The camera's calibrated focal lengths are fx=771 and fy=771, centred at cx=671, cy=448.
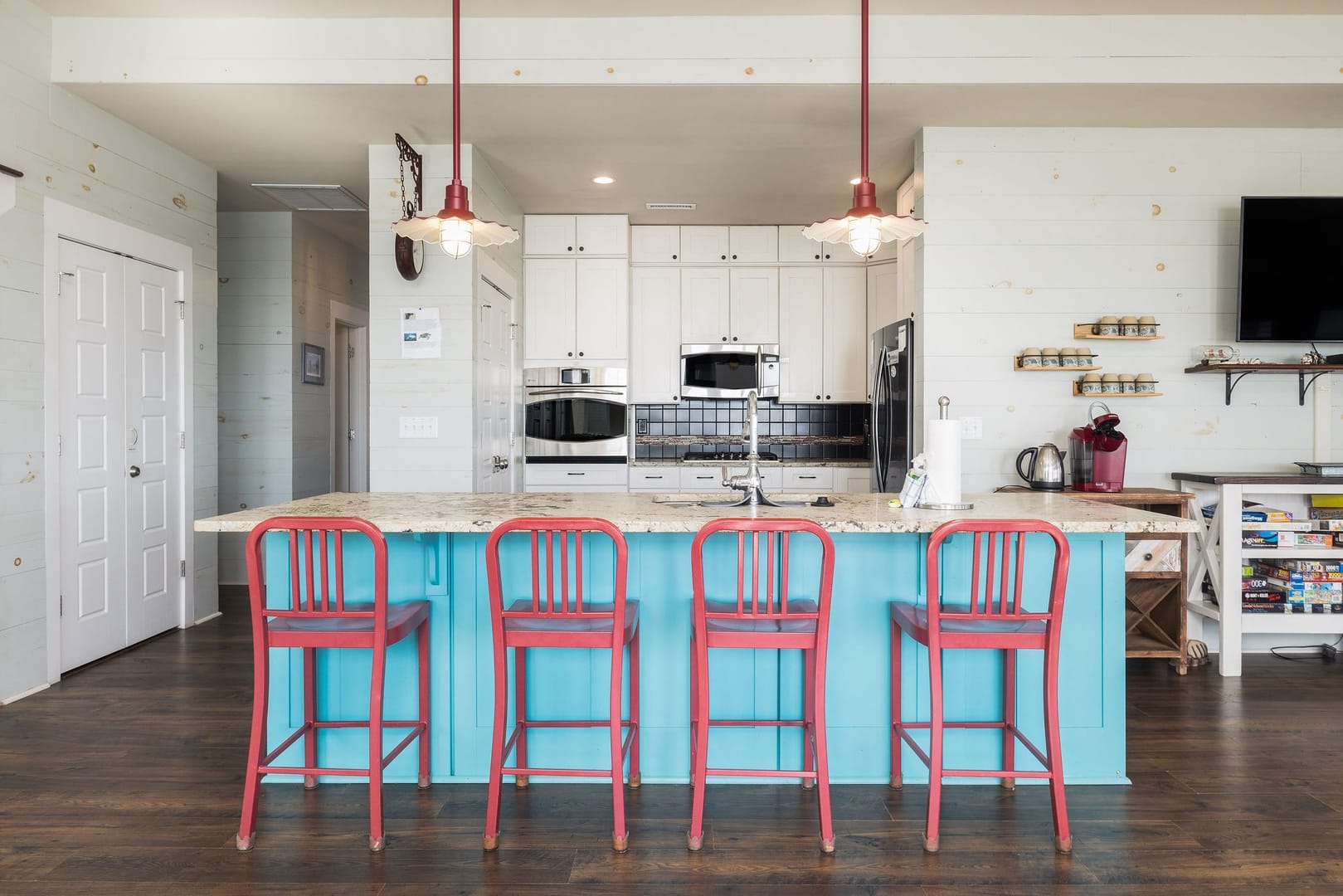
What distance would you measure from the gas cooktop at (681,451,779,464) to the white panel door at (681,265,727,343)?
2.67 ft

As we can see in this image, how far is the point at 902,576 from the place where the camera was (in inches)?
93.2

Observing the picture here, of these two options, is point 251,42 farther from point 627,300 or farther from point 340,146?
point 627,300

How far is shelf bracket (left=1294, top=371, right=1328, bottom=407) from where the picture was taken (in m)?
3.64

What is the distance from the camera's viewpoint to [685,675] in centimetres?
238

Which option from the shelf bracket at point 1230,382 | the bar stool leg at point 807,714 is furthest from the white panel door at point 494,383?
the shelf bracket at point 1230,382

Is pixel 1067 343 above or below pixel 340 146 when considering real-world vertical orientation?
below

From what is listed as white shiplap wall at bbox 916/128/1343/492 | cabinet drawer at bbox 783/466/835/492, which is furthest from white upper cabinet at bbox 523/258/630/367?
white shiplap wall at bbox 916/128/1343/492

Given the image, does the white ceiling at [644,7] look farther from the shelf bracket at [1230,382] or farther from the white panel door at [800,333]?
the white panel door at [800,333]

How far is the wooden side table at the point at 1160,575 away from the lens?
3400 millimetres

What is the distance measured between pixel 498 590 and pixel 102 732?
6.20ft

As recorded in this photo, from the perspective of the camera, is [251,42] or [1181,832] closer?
[1181,832]

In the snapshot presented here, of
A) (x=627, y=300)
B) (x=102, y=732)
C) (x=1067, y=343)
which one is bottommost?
(x=102, y=732)

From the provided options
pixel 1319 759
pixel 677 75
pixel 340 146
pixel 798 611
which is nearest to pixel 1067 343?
pixel 1319 759

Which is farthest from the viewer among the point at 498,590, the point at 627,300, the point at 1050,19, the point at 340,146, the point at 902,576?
the point at 627,300
